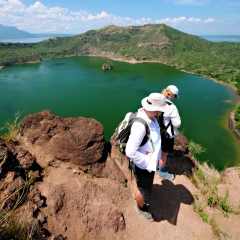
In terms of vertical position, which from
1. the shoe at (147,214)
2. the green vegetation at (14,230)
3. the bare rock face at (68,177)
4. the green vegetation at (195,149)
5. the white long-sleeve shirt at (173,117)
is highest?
the white long-sleeve shirt at (173,117)

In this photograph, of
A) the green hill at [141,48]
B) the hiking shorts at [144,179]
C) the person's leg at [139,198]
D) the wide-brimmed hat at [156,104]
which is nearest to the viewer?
the wide-brimmed hat at [156,104]

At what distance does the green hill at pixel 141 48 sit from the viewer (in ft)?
237

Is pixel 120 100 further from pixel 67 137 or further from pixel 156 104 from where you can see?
pixel 156 104

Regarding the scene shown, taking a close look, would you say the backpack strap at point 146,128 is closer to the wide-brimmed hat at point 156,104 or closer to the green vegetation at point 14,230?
Answer: the wide-brimmed hat at point 156,104

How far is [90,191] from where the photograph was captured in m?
4.18

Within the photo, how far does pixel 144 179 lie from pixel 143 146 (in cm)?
75

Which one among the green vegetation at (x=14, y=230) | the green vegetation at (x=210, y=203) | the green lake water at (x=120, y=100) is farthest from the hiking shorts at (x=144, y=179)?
the green lake water at (x=120, y=100)

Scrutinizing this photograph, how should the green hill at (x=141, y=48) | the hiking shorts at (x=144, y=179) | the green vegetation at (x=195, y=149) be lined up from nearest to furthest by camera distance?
the hiking shorts at (x=144, y=179)
the green vegetation at (x=195, y=149)
the green hill at (x=141, y=48)

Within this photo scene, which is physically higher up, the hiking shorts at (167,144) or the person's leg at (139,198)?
the hiking shorts at (167,144)

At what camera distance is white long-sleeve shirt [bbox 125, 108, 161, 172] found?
2.68m

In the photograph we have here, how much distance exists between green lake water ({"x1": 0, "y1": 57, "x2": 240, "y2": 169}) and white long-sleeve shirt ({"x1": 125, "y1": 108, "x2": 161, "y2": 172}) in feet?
56.6

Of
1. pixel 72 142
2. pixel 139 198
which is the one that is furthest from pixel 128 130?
pixel 72 142

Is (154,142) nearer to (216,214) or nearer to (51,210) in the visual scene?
(51,210)

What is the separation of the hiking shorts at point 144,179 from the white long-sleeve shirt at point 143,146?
27cm
